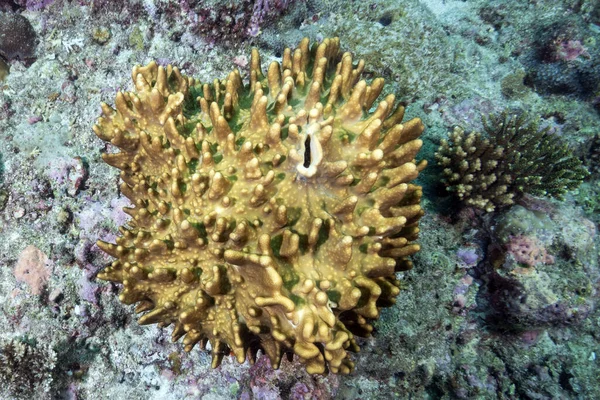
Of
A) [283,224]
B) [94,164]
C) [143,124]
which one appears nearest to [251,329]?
[283,224]

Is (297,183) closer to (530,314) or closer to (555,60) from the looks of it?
(530,314)

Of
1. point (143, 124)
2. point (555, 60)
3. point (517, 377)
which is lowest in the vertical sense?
point (517, 377)

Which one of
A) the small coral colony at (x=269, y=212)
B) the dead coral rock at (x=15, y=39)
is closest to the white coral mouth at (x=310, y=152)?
the small coral colony at (x=269, y=212)

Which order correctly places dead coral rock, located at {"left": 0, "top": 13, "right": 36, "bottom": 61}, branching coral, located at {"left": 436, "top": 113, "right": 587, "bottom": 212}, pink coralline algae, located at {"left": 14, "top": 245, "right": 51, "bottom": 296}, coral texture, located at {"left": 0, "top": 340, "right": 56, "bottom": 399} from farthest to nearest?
dead coral rock, located at {"left": 0, "top": 13, "right": 36, "bottom": 61}
branching coral, located at {"left": 436, "top": 113, "right": 587, "bottom": 212}
pink coralline algae, located at {"left": 14, "top": 245, "right": 51, "bottom": 296}
coral texture, located at {"left": 0, "top": 340, "right": 56, "bottom": 399}

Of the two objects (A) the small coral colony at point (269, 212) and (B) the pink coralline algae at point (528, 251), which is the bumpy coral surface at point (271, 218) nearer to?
(A) the small coral colony at point (269, 212)

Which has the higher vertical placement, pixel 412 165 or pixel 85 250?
pixel 412 165

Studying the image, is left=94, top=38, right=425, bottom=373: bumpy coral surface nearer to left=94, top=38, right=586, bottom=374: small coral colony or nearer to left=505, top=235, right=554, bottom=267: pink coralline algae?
left=94, top=38, right=586, bottom=374: small coral colony

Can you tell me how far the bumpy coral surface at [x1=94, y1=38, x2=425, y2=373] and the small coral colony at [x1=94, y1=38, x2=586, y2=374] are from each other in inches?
0.4

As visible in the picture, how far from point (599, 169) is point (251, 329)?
19.8ft

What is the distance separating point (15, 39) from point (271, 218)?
17.7 feet

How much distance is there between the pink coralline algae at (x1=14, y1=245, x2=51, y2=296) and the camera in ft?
13.9

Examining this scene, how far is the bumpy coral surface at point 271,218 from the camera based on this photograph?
8.32 feet

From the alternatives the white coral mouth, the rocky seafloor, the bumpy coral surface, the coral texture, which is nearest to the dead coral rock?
the rocky seafloor

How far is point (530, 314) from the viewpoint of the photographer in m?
4.25
